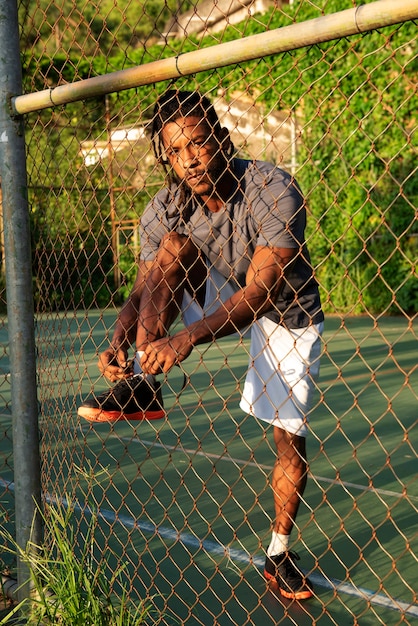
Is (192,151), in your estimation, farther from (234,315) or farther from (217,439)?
(217,439)

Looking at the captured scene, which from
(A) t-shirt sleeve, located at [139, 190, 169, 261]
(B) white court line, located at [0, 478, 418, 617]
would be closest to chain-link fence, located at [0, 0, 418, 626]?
(B) white court line, located at [0, 478, 418, 617]

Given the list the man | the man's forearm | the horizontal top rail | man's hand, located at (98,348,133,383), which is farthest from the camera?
man's hand, located at (98,348,133,383)

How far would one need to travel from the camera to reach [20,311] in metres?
2.76

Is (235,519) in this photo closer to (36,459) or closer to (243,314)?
(36,459)

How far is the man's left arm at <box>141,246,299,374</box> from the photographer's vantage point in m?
2.57

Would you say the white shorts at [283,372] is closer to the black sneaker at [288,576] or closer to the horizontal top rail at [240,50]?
the black sneaker at [288,576]

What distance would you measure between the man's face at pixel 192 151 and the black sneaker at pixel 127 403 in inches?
28.3

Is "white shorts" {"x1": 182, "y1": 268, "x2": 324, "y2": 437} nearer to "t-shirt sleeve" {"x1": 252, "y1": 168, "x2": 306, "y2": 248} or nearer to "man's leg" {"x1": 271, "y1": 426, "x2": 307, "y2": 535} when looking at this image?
"man's leg" {"x1": 271, "y1": 426, "x2": 307, "y2": 535}

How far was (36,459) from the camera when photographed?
2797 mm

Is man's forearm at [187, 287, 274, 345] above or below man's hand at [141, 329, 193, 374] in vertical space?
above

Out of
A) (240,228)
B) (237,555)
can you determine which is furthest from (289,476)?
(240,228)

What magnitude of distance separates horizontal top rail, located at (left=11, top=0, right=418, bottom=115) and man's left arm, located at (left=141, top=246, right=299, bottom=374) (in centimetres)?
65

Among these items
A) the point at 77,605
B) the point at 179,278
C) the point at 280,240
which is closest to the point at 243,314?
the point at 280,240

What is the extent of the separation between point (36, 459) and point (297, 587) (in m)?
1.06
